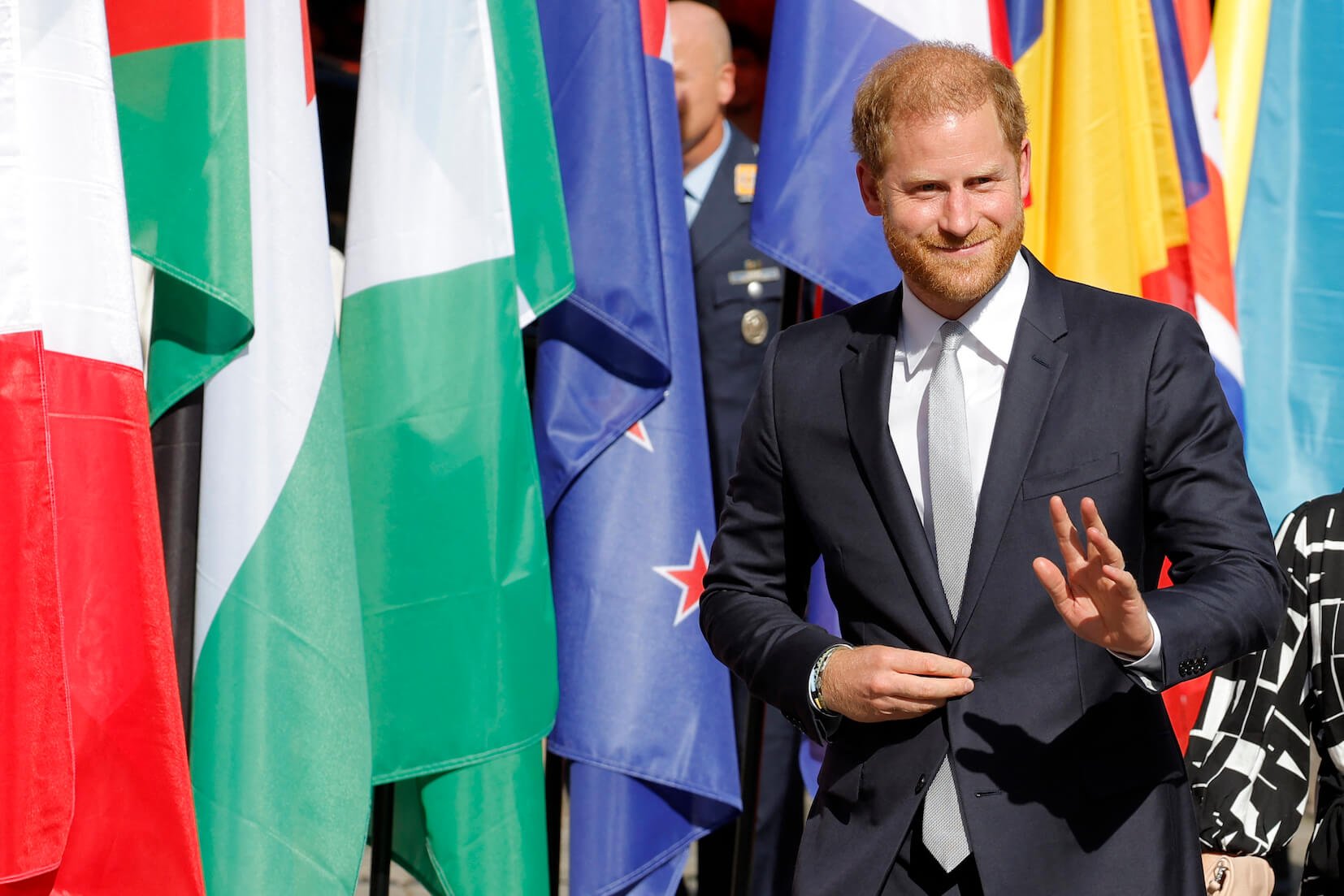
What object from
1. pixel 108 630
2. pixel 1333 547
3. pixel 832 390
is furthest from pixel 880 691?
pixel 108 630

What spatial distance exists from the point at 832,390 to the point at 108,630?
3.81 ft

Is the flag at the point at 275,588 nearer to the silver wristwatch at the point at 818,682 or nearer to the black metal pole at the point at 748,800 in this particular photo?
the black metal pole at the point at 748,800

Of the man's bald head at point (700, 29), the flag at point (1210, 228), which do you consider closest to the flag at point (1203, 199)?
the flag at point (1210, 228)

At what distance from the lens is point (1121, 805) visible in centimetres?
172

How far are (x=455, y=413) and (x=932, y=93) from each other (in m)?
1.31

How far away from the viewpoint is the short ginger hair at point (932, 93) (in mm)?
1795

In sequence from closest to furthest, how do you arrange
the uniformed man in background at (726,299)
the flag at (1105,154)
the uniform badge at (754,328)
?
the flag at (1105,154)
the uniformed man in background at (726,299)
the uniform badge at (754,328)

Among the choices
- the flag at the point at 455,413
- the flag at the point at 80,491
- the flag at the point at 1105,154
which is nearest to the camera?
the flag at the point at 80,491

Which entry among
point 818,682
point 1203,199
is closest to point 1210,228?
point 1203,199

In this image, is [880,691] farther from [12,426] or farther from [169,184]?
[169,184]

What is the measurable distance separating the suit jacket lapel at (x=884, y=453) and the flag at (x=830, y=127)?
109 centimetres

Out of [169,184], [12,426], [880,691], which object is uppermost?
[169,184]

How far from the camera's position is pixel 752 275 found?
12.4 feet

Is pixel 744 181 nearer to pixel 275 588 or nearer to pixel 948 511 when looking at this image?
pixel 275 588
